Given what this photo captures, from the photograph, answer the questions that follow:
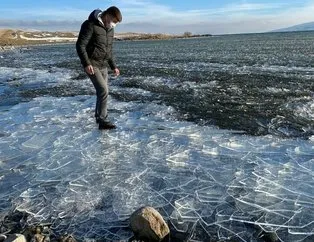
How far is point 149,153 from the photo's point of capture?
6.97 metres

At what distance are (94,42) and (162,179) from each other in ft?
11.3

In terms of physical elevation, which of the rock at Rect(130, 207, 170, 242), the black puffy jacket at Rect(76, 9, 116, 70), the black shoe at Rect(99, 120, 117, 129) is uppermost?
the black puffy jacket at Rect(76, 9, 116, 70)

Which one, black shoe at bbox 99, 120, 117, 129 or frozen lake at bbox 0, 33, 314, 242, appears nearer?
frozen lake at bbox 0, 33, 314, 242

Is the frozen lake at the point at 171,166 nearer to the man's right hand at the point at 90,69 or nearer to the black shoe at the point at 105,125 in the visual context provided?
the black shoe at the point at 105,125

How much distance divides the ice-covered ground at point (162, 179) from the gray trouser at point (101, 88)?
0.37 meters

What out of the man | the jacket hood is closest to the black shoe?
the man

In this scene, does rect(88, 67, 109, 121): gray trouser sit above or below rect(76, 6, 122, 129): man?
below

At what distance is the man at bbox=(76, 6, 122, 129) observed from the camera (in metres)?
7.90

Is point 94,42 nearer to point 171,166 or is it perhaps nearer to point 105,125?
point 105,125

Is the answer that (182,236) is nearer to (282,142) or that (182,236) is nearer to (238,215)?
(238,215)

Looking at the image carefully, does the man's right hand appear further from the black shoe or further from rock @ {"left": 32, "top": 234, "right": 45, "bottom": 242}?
rock @ {"left": 32, "top": 234, "right": 45, "bottom": 242}

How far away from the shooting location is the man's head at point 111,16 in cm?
787

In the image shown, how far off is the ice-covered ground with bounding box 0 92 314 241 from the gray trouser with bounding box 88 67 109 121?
1.23 feet

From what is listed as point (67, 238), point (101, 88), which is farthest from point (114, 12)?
point (67, 238)
